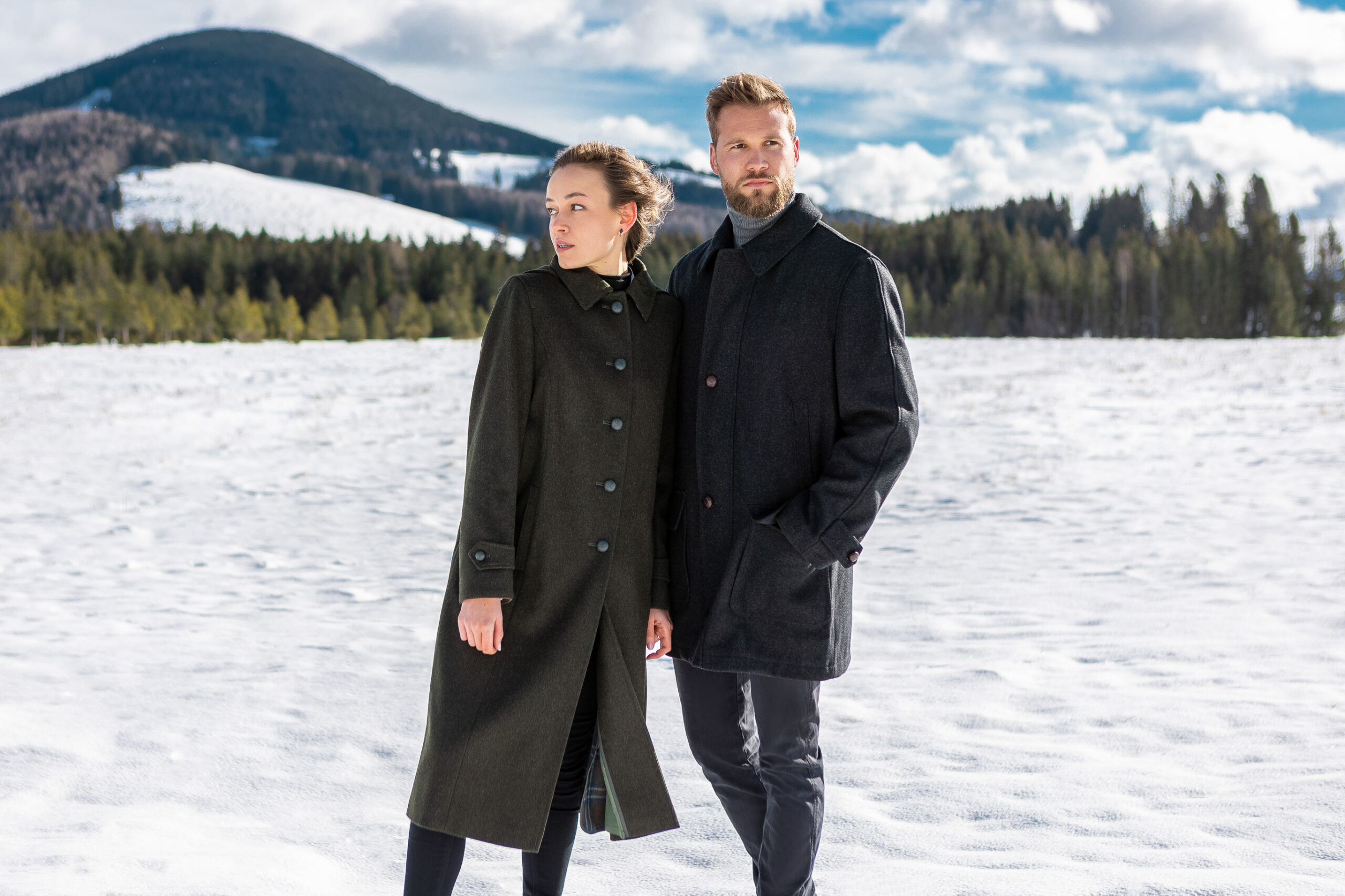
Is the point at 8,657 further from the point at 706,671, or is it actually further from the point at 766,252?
the point at 766,252

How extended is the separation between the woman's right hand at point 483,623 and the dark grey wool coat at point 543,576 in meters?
0.03

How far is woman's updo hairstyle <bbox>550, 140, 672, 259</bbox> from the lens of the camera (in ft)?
7.40

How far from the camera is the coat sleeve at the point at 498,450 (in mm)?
2088

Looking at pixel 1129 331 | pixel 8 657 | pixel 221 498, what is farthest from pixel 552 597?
pixel 1129 331

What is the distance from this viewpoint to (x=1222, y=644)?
4914mm

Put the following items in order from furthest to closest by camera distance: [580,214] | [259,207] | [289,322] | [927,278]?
[259,207]
[927,278]
[289,322]
[580,214]

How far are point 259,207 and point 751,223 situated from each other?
15121 cm

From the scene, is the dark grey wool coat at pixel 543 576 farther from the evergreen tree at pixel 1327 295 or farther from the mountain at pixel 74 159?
the mountain at pixel 74 159

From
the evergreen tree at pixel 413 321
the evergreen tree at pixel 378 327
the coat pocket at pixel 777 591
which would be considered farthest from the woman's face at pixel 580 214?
the evergreen tree at pixel 413 321

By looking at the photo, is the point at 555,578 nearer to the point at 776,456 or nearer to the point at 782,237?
the point at 776,456

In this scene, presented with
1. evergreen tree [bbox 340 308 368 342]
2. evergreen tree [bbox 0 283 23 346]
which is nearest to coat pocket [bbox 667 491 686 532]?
evergreen tree [bbox 0 283 23 346]

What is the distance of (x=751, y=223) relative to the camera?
2.44 m

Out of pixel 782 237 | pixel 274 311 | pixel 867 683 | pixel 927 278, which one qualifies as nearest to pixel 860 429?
pixel 782 237

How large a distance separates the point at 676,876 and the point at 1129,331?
7705 cm
